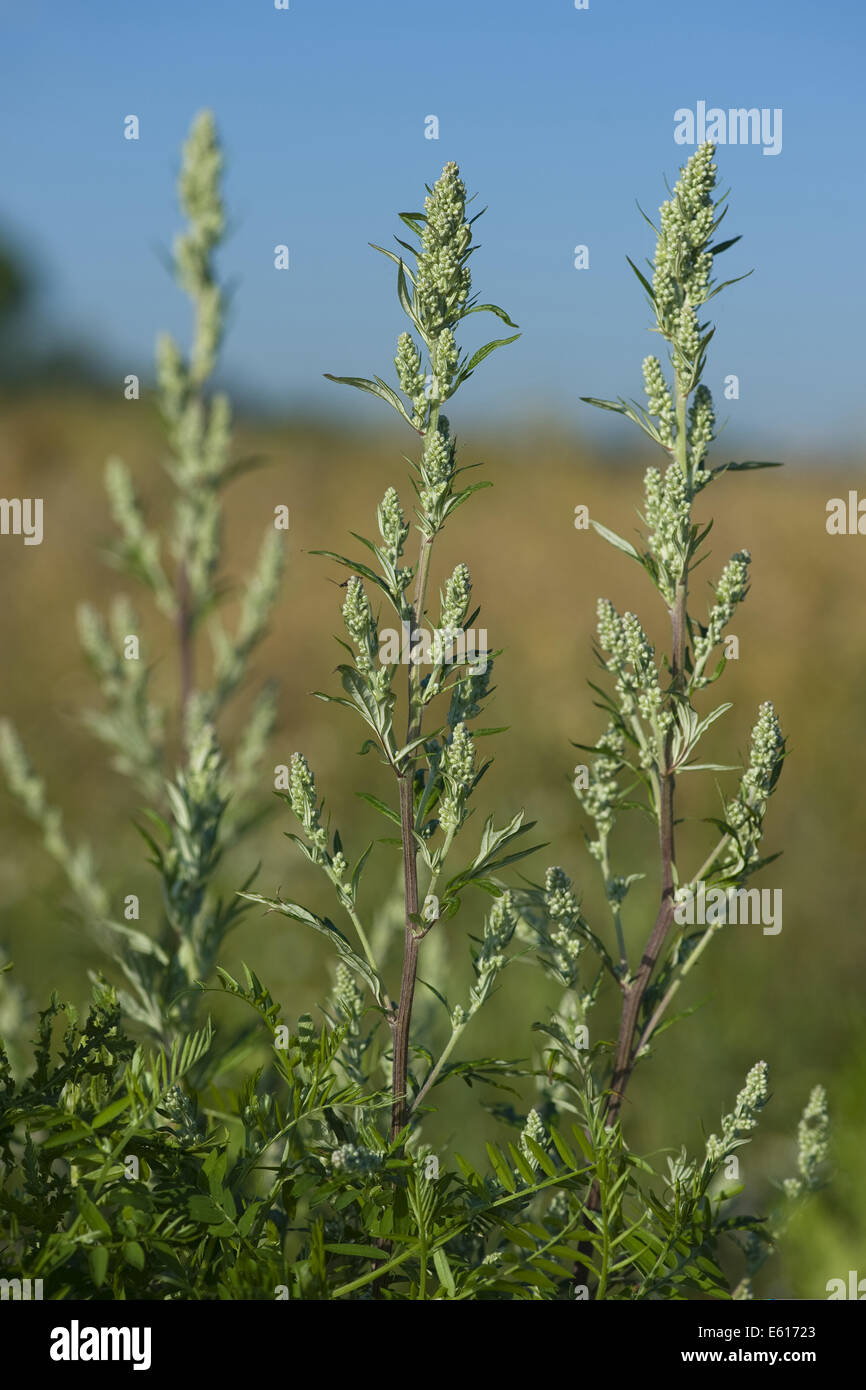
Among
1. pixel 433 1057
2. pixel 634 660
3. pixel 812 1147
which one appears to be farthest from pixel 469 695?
pixel 812 1147

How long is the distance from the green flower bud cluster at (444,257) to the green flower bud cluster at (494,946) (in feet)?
2.08

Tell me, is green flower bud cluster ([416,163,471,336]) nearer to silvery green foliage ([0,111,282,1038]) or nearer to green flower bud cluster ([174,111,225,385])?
silvery green foliage ([0,111,282,1038])

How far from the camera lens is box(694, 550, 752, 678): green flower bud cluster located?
129 centimetres

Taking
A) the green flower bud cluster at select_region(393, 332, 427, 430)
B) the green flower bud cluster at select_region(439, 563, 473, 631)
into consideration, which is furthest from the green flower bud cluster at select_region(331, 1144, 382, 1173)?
the green flower bud cluster at select_region(393, 332, 427, 430)

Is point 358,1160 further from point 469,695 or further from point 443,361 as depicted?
point 443,361

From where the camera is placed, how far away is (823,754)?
7.75 metres

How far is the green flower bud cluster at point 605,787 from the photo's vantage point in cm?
138

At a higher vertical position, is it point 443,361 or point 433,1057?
point 443,361

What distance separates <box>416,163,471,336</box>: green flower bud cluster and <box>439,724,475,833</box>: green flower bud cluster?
44 centimetres

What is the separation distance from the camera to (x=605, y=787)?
142 centimetres

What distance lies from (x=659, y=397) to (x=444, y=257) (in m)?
0.32

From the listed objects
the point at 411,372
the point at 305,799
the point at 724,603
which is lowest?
the point at 305,799
